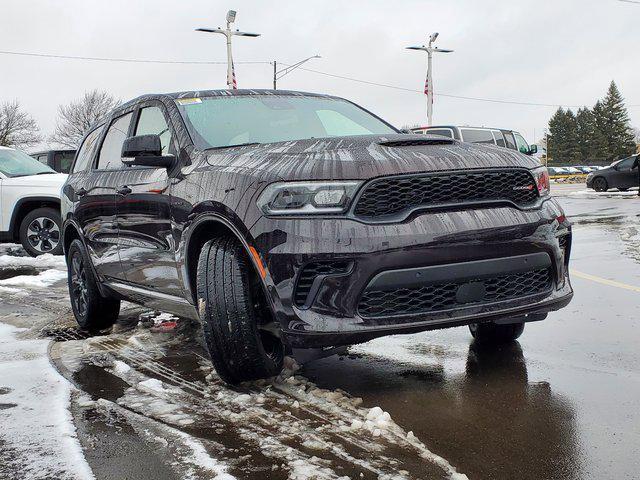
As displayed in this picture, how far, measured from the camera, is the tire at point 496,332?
14.8ft

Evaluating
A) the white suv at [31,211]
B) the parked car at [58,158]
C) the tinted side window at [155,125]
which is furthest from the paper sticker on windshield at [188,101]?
the parked car at [58,158]

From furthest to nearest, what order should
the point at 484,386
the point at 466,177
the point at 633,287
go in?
1. the point at 633,287
2. the point at 484,386
3. the point at 466,177

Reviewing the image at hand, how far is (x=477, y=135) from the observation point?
64.8ft

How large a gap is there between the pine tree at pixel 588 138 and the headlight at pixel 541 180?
94887mm

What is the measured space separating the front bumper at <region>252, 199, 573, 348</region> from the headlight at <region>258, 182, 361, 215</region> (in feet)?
0.17

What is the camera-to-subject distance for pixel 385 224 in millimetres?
3168

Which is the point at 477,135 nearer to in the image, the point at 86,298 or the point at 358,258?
the point at 86,298

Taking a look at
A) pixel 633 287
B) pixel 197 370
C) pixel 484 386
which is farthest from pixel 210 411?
pixel 633 287

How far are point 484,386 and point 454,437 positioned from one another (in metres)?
0.78

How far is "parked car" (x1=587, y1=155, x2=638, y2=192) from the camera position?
82.7 ft

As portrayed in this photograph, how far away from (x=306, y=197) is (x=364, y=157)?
1.09 ft

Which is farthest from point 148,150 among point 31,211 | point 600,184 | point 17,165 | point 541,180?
point 600,184

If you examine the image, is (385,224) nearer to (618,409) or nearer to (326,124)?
(618,409)

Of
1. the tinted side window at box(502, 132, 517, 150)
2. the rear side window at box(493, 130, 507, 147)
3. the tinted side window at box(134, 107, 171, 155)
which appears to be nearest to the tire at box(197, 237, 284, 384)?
the tinted side window at box(134, 107, 171, 155)
